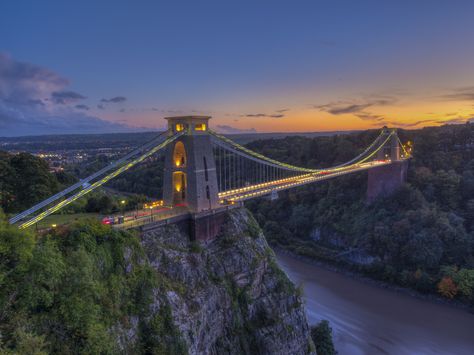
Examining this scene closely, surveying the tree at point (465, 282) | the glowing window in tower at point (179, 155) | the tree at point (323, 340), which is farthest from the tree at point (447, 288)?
the glowing window in tower at point (179, 155)

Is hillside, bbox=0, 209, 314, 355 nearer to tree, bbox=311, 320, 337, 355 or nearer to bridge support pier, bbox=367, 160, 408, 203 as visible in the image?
tree, bbox=311, 320, 337, 355

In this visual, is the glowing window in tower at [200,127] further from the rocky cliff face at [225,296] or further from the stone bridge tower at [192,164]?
the rocky cliff face at [225,296]

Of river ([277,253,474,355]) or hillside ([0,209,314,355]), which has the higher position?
hillside ([0,209,314,355])

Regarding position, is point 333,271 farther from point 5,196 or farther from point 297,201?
point 5,196

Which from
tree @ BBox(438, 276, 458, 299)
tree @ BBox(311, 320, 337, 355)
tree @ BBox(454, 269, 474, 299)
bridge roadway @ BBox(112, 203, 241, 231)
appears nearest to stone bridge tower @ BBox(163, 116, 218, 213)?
bridge roadway @ BBox(112, 203, 241, 231)

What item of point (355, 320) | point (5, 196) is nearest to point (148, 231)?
point (5, 196)
